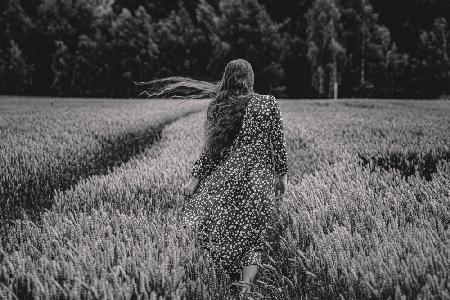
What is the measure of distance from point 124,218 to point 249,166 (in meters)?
0.98

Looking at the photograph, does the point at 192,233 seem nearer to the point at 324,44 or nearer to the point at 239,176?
the point at 239,176

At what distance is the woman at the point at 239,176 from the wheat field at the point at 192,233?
0.15 meters

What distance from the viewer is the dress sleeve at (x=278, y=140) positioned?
9.12 feet

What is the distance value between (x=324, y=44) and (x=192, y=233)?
3052cm

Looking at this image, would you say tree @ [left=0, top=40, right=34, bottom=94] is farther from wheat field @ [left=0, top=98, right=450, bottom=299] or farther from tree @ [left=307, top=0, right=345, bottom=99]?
wheat field @ [left=0, top=98, right=450, bottom=299]

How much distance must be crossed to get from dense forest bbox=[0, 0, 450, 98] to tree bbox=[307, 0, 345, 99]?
0.08m

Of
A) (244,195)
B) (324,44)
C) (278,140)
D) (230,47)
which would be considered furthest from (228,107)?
(230,47)

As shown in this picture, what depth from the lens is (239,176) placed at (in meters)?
2.76

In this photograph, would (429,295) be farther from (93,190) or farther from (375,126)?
(375,126)

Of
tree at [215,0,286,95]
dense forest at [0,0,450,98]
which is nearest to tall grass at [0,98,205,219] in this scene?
dense forest at [0,0,450,98]

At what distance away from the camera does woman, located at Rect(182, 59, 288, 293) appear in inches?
106

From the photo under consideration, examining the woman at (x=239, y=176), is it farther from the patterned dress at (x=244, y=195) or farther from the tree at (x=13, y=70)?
the tree at (x=13, y=70)

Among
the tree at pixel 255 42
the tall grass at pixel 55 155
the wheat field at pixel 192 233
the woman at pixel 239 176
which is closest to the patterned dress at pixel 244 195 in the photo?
the woman at pixel 239 176

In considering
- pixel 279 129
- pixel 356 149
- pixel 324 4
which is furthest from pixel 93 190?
pixel 324 4
